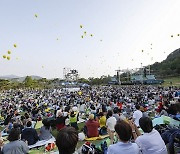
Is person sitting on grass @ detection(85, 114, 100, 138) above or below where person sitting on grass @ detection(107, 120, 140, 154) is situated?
below

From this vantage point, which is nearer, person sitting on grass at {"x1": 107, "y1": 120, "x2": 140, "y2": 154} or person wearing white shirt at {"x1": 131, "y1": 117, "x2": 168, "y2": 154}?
person sitting on grass at {"x1": 107, "y1": 120, "x2": 140, "y2": 154}

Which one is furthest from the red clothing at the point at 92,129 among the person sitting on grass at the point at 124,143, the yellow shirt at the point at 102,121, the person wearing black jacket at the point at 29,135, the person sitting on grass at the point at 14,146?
the person sitting on grass at the point at 124,143

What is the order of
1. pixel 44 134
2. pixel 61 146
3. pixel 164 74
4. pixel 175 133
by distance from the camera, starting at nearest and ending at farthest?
pixel 61 146 < pixel 175 133 < pixel 44 134 < pixel 164 74

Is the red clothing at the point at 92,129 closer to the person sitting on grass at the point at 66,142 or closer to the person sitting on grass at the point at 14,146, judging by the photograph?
the person sitting on grass at the point at 14,146

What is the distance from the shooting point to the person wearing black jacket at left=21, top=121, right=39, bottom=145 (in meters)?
7.04

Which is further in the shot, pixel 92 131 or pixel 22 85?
pixel 22 85

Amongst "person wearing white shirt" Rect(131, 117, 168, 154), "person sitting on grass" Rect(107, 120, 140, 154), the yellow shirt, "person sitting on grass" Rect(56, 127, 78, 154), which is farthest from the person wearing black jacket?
"person sitting on grass" Rect(56, 127, 78, 154)

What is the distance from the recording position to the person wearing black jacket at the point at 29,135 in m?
7.04

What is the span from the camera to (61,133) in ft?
6.39

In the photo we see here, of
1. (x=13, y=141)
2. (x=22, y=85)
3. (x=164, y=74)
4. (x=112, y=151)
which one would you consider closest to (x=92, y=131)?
(x=13, y=141)

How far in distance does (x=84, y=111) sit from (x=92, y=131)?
21.4 feet

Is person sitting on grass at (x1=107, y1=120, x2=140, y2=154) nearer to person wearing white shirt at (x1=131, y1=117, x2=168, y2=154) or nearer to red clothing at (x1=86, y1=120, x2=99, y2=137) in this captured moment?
person wearing white shirt at (x1=131, y1=117, x2=168, y2=154)

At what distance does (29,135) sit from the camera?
709cm

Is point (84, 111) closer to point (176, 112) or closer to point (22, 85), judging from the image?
point (176, 112)
